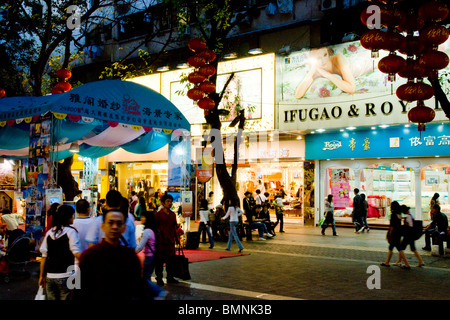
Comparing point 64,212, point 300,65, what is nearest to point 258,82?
point 300,65

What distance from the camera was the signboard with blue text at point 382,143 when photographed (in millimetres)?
18250

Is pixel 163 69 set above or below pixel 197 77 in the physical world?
above

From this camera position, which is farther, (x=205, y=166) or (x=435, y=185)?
(x=435, y=185)

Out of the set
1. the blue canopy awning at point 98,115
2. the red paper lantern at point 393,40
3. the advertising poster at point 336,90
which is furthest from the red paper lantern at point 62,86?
the red paper lantern at point 393,40

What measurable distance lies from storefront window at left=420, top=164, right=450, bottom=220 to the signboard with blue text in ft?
2.99

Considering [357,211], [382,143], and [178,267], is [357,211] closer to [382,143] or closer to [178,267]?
[382,143]

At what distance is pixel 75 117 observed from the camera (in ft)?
36.8

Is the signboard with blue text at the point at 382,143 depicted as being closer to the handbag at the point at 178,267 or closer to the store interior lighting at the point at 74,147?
the store interior lighting at the point at 74,147

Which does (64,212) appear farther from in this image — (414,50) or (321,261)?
(321,261)

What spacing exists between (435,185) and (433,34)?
40.1 feet

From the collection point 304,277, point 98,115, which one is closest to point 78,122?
point 98,115

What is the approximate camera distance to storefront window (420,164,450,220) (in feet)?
61.5

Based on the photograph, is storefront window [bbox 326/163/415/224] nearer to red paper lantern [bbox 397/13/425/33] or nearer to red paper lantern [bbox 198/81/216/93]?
red paper lantern [bbox 198/81/216/93]

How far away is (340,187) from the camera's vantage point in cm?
2156
